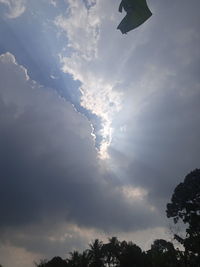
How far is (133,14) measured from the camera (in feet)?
5.75

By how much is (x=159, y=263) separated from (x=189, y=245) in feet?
10.9

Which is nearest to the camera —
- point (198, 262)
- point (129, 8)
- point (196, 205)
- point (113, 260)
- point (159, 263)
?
point (129, 8)

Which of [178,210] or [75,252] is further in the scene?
[75,252]

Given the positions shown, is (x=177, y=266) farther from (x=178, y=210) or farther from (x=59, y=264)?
(x=59, y=264)

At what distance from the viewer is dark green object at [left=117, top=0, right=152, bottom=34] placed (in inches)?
68.0

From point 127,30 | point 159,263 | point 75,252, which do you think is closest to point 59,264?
point 75,252

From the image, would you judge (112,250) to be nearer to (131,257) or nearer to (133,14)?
(131,257)

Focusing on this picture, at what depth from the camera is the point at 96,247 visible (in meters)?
75.2

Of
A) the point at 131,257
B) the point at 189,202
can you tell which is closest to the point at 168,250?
the point at 189,202

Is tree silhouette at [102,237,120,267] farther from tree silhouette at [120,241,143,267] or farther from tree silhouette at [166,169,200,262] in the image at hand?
tree silhouette at [166,169,200,262]

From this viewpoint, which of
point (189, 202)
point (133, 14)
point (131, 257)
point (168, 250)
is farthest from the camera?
point (131, 257)

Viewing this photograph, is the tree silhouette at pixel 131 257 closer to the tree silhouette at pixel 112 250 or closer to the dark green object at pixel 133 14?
the tree silhouette at pixel 112 250

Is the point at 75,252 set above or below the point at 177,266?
above

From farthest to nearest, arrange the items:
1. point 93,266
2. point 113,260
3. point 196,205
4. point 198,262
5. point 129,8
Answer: point 113,260 → point 93,266 → point 196,205 → point 198,262 → point 129,8
